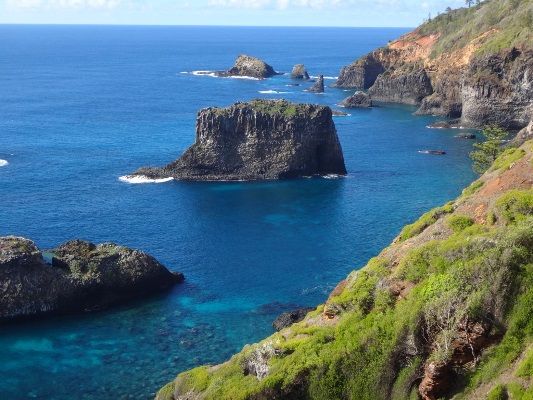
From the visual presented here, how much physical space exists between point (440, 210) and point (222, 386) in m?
20.9

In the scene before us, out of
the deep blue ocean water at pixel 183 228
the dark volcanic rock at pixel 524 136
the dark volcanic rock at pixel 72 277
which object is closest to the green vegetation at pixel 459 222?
the deep blue ocean water at pixel 183 228

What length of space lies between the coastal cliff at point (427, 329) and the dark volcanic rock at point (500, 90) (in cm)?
12179

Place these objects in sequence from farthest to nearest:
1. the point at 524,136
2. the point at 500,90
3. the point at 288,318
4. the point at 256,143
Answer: the point at 500,90, the point at 524,136, the point at 256,143, the point at 288,318

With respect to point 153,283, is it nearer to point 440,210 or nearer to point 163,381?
point 163,381

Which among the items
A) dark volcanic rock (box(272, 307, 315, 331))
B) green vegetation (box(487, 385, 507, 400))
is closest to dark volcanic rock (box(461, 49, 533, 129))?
dark volcanic rock (box(272, 307, 315, 331))

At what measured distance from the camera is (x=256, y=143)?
126 metres

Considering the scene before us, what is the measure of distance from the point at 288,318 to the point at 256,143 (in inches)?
2396

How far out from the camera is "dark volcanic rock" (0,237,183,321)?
72.6 meters

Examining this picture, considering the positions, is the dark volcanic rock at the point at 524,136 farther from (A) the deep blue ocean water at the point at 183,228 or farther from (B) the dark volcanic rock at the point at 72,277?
(B) the dark volcanic rock at the point at 72,277

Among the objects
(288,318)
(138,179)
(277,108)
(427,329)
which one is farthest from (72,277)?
(277,108)

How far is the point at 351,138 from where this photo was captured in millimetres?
162750

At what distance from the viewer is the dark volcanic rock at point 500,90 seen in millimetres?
162075

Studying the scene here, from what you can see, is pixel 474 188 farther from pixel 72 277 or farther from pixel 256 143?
pixel 256 143

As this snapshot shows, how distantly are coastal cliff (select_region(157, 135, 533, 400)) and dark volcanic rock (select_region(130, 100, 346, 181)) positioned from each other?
254 feet
